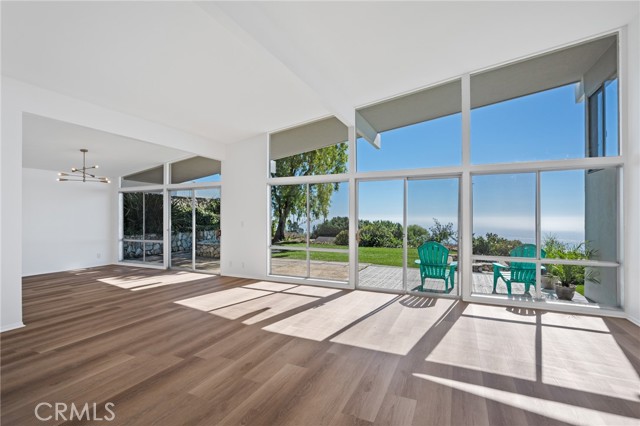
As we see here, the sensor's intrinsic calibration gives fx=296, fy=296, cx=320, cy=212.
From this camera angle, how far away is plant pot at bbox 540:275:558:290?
182 inches

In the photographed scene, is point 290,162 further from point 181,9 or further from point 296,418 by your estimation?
point 296,418

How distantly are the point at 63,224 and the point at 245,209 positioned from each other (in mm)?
5094

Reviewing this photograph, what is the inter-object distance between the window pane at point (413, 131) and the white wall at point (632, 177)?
6.95ft

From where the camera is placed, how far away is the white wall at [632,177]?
154 inches

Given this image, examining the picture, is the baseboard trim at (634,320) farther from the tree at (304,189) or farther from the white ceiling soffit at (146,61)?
the white ceiling soffit at (146,61)

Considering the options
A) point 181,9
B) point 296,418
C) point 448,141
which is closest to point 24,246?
point 181,9

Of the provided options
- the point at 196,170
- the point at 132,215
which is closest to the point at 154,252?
the point at 132,215

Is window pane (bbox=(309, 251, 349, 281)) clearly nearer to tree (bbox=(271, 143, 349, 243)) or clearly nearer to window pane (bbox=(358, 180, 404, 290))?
window pane (bbox=(358, 180, 404, 290))

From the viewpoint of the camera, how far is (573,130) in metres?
4.49

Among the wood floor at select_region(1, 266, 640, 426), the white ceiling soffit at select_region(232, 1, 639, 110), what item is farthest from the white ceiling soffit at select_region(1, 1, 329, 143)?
the wood floor at select_region(1, 266, 640, 426)

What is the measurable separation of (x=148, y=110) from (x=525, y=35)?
5.79 metres

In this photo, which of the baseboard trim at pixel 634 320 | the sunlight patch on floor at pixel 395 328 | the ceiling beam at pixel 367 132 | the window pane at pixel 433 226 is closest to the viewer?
the sunlight patch on floor at pixel 395 328

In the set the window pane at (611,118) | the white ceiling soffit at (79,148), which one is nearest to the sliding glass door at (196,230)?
the white ceiling soffit at (79,148)

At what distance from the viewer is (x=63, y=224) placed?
307 inches
